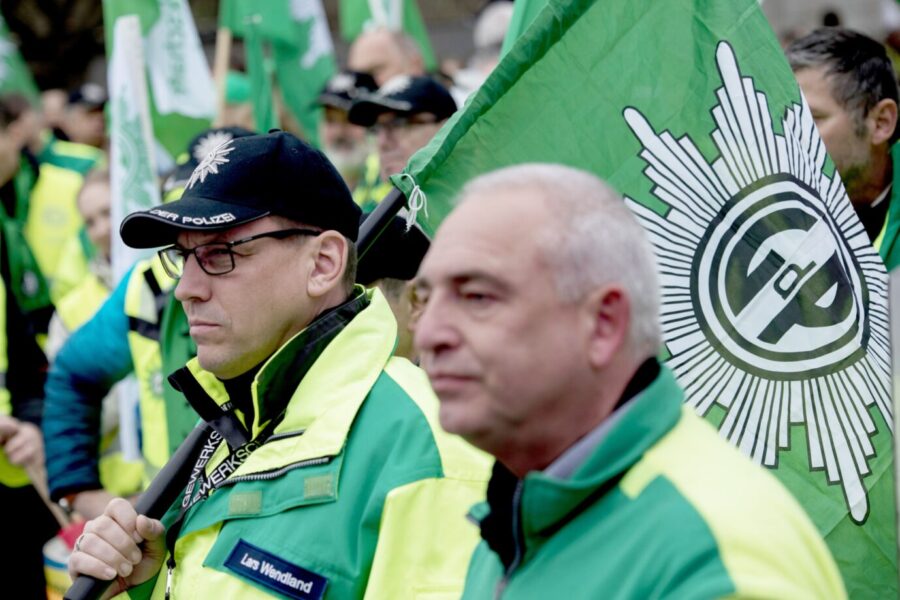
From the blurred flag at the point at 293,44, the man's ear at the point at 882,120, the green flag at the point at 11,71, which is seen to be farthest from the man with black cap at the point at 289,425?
the green flag at the point at 11,71

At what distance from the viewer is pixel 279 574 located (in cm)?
295

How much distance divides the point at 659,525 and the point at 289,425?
129cm

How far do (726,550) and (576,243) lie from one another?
0.49 metres

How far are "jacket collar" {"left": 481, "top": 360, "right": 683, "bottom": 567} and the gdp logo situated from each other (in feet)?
4.04

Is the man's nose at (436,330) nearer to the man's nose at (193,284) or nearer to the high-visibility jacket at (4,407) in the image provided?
the man's nose at (193,284)

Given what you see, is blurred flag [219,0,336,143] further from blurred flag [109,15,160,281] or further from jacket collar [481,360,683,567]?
jacket collar [481,360,683,567]

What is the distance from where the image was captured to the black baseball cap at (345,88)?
7.73 metres

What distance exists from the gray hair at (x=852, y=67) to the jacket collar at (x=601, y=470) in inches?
99.9

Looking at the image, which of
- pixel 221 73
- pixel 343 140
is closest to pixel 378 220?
pixel 221 73

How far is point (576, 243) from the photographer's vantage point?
213 centimetres

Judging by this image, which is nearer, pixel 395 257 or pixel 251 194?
pixel 251 194

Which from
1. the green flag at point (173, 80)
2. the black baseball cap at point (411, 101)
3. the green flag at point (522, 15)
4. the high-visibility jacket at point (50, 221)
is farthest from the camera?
the high-visibility jacket at point (50, 221)

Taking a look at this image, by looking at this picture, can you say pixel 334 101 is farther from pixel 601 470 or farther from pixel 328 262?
pixel 601 470

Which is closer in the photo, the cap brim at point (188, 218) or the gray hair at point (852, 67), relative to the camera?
the cap brim at point (188, 218)
